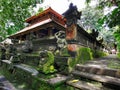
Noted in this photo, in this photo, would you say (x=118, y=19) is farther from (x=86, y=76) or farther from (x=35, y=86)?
(x=35, y=86)

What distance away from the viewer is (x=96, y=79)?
13.1ft

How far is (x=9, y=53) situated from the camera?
10.6 metres

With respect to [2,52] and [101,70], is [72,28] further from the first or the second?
[2,52]

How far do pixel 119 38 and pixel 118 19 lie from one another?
1.68ft

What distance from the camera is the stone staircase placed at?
11.9 feet

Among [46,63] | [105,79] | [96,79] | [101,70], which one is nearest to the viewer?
[105,79]

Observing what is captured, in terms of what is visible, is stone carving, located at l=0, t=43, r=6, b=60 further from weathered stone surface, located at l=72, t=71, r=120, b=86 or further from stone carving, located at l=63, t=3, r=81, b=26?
weathered stone surface, located at l=72, t=71, r=120, b=86

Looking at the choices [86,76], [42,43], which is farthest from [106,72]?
[42,43]

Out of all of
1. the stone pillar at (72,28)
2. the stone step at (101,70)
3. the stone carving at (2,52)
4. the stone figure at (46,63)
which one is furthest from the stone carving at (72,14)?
the stone carving at (2,52)

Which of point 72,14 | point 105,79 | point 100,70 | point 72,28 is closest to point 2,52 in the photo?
point 72,28

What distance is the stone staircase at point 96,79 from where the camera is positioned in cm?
361

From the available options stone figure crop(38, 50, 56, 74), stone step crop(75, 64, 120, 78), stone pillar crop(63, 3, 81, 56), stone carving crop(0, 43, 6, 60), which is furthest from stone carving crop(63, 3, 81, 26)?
stone carving crop(0, 43, 6, 60)

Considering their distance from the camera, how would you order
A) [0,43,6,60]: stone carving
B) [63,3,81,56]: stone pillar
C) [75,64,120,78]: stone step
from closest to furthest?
[75,64,120,78]: stone step → [63,3,81,56]: stone pillar → [0,43,6,60]: stone carving

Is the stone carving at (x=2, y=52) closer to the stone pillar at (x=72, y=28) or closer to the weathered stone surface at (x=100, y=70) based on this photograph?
the stone pillar at (x=72, y=28)
